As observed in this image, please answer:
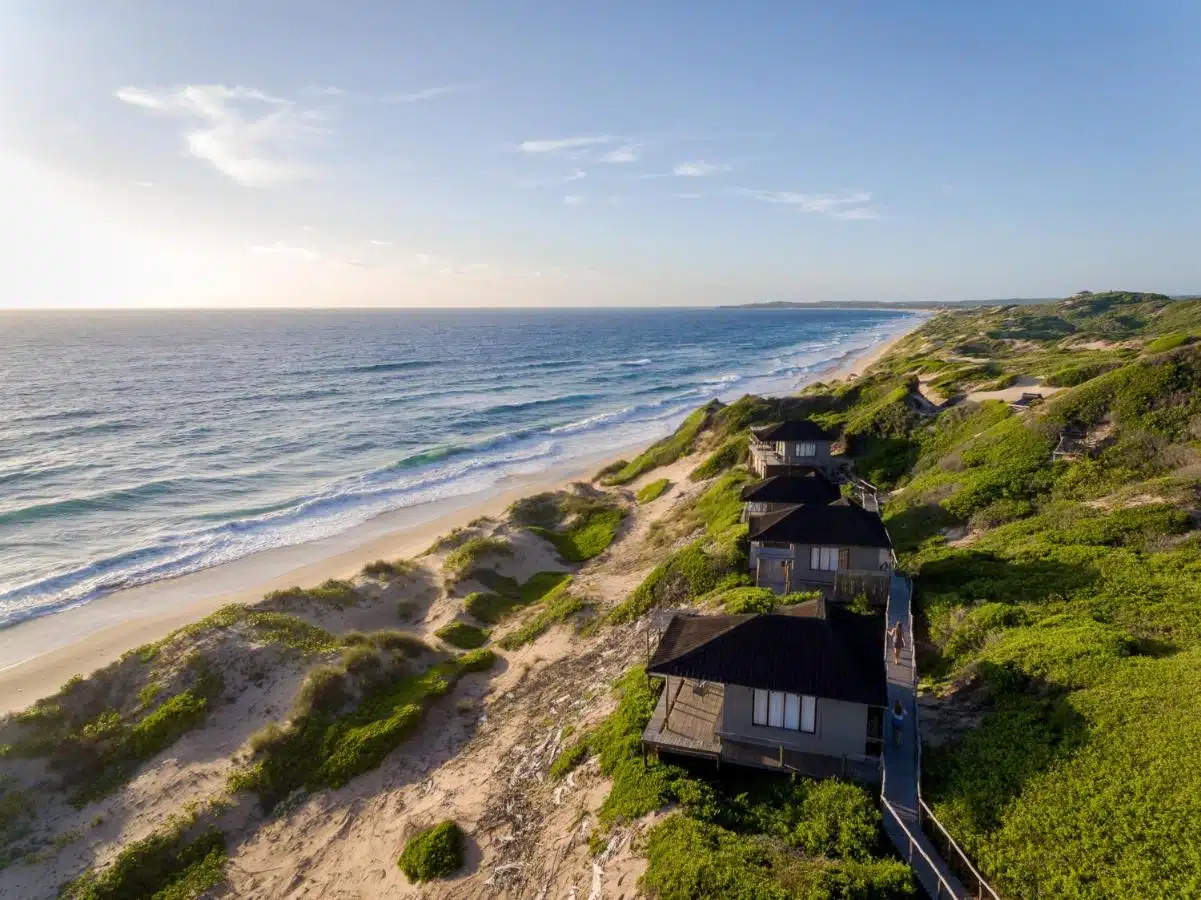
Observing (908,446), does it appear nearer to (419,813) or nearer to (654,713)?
(654,713)

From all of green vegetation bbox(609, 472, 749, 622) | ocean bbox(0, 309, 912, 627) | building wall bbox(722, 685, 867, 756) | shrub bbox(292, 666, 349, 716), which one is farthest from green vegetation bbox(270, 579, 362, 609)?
building wall bbox(722, 685, 867, 756)

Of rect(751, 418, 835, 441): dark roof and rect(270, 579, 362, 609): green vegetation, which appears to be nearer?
rect(270, 579, 362, 609): green vegetation

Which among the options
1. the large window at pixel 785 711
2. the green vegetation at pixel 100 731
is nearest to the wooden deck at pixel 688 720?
the large window at pixel 785 711

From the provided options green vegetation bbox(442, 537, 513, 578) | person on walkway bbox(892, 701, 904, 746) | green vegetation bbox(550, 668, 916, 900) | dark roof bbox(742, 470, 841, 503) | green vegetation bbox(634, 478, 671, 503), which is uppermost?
dark roof bbox(742, 470, 841, 503)

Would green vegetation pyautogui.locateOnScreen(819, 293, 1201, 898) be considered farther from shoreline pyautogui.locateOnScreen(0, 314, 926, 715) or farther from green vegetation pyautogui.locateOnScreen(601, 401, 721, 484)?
shoreline pyautogui.locateOnScreen(0, 314, 926, 715)

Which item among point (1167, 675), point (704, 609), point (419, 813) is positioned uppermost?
point (1167, 675)

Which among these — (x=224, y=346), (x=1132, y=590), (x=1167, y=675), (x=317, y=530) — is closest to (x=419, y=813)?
(x=1167, y=675)

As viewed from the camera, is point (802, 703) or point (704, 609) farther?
point (704, 609)

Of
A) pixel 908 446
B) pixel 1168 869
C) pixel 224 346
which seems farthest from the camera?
pixel 224 346
